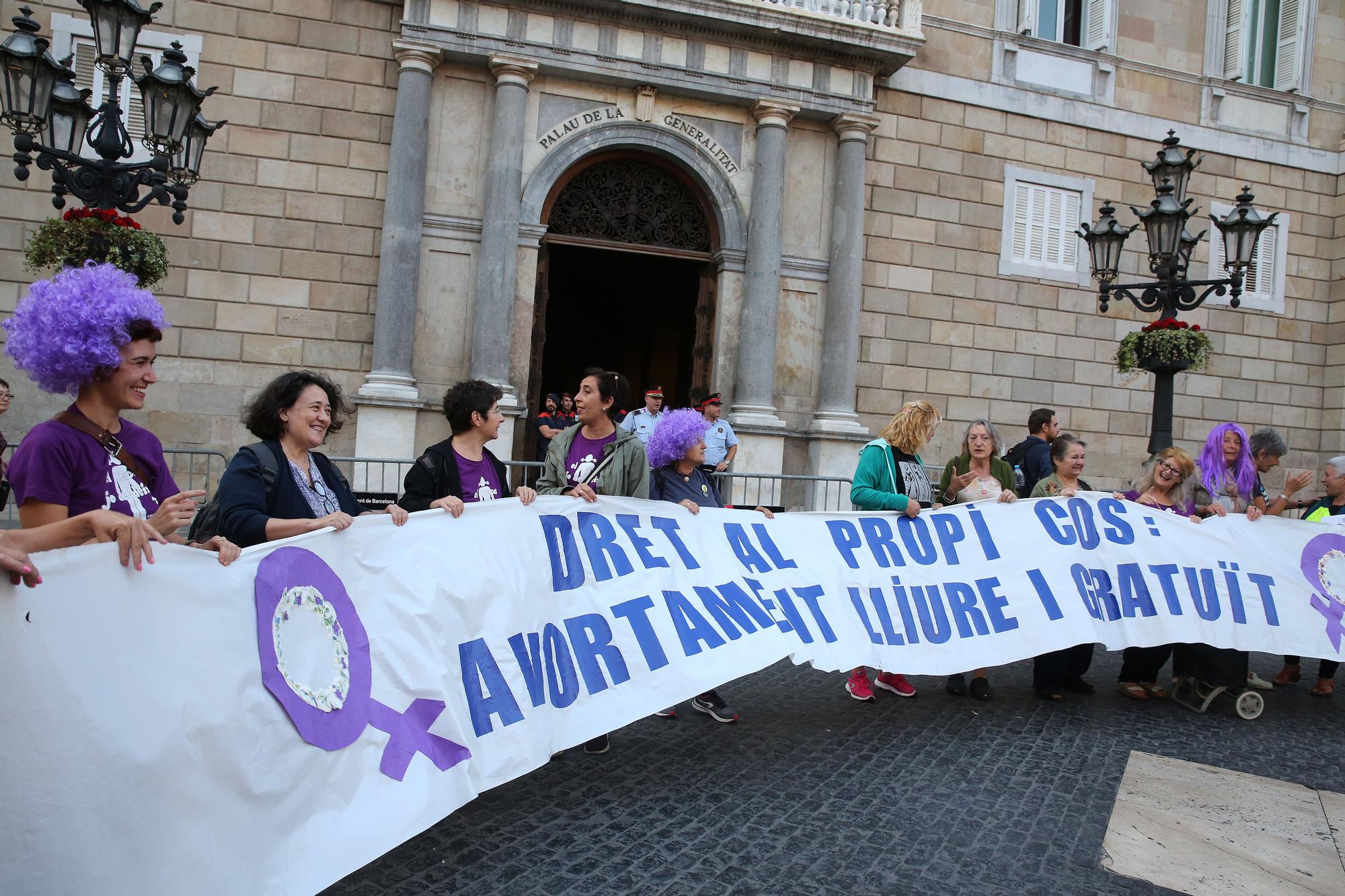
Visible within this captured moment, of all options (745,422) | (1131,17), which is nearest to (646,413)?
(745,422)

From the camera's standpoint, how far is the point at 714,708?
5.64m

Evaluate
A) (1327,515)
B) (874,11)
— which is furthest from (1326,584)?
(874,11)

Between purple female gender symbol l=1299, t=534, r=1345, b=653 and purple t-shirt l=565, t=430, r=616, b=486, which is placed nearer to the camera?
purple t-shirt l=565, t=430, r=616, b=486

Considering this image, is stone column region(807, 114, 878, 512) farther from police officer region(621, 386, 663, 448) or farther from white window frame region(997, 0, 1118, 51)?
police officer region(621, 386, 663, 448)

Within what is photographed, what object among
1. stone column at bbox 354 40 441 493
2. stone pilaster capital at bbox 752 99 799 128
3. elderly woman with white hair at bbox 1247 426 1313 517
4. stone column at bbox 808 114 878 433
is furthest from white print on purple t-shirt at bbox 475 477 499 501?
stone pilaster capital at bbox 752 99 799 128

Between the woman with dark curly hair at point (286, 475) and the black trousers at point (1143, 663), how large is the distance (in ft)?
17.3

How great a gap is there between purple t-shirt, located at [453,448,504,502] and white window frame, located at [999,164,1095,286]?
1193 cm

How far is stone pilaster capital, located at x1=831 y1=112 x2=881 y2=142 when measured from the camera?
45.0 feet

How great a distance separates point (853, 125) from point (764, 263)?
2448 millimetres

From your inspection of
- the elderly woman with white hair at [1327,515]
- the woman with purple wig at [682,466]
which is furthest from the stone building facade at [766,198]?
the woman with purple wig at [682,466]

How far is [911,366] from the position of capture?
47.7ft

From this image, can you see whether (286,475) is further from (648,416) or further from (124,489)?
(648,416)

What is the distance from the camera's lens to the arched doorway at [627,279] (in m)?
13.6

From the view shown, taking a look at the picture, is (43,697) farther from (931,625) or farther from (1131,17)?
(1131,17)
